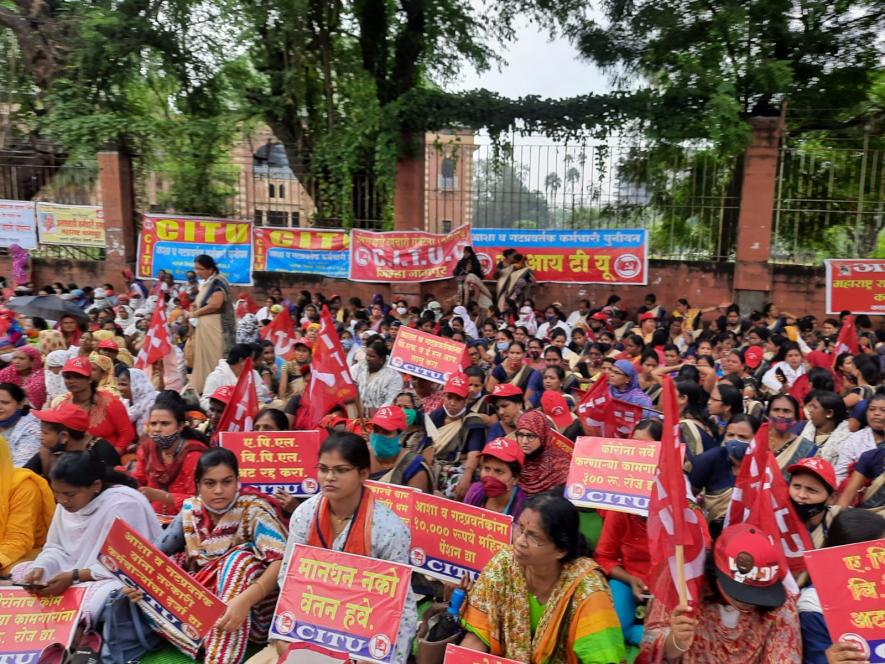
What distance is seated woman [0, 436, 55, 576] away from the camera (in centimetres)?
410

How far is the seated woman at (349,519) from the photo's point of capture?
10.9ft

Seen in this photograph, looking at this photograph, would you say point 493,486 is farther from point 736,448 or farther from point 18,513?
point 18,513

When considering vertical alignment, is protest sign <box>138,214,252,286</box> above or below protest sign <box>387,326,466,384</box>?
above

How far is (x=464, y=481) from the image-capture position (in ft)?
16.8

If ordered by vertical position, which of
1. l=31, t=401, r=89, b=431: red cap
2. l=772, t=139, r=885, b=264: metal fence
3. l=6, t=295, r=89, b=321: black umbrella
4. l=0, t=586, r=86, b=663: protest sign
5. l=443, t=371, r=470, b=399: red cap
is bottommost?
l=0, t=586, r=86, b=663: protest sign

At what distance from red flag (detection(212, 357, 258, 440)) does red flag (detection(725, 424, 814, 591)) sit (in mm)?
3657

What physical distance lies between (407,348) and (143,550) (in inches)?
148

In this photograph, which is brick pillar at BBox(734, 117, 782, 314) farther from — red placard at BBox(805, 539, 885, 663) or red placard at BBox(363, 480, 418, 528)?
red placard at BBox(805, 539, 885, 663)

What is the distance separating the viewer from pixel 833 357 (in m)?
8.26

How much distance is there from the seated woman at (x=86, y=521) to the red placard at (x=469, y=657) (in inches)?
78.7

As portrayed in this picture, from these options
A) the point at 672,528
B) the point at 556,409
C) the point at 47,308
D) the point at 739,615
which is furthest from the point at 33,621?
the point at 47,308

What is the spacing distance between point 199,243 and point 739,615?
13.6m

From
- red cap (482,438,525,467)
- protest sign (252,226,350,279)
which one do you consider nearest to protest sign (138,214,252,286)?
protest sign (252,226,350,279)

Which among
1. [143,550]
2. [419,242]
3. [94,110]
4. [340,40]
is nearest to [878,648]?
[143,550]
